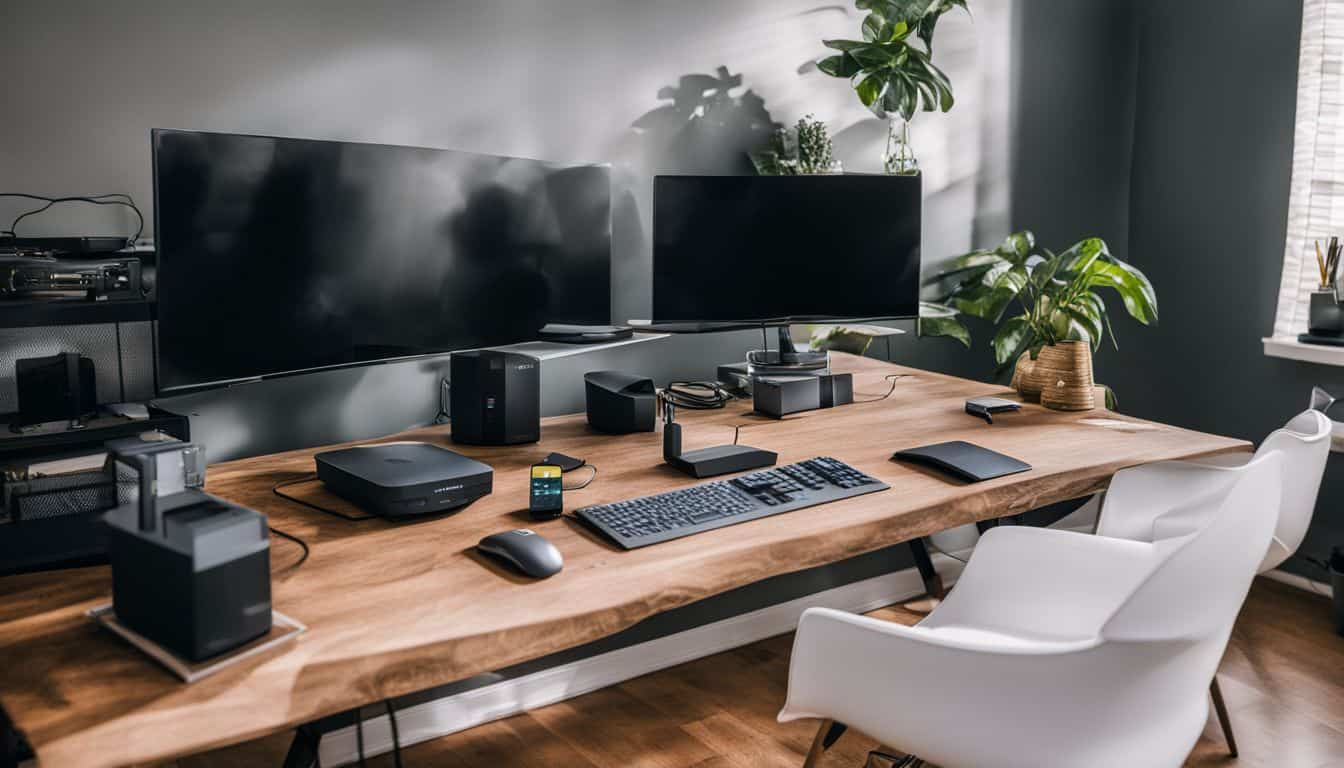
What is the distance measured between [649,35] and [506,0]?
0.40 metres

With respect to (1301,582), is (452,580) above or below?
above

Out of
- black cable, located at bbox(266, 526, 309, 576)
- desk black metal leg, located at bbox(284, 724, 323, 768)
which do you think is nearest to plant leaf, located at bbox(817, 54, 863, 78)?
black cable, located at bbox(266, 526, 309, 576)

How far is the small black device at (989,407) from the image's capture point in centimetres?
236

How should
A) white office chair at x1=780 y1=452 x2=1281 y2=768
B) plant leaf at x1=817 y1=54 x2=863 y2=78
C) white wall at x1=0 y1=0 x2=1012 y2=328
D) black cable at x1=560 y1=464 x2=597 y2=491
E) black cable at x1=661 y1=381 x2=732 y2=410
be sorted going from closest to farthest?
white office chair at x1=780 y1=452 x2=1281 y2=768, black cable at x1=560 y1=464 x2=597 y2=491, white wall at x1=0 y1=0 x2=1012 y2=328, black cable at x1=661 y1=381 x2=732 y2=410, plant leaf at x1=817 y1=54 x2=863 y2=78

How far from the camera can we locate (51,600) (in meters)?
1.31

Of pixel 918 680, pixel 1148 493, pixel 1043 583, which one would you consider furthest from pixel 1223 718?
pixel 918 680

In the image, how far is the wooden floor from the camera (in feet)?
7.65

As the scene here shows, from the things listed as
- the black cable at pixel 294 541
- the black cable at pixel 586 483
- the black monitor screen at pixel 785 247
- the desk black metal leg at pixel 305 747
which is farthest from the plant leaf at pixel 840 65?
the desk black metal leg at pixel 305 747

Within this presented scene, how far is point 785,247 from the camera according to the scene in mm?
2432

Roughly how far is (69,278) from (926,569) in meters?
2.34

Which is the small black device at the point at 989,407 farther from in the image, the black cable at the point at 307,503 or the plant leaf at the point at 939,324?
the black cable at the point at 307,503

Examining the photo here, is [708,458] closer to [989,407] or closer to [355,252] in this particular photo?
[355,252]

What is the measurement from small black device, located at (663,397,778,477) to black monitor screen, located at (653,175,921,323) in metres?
0.51

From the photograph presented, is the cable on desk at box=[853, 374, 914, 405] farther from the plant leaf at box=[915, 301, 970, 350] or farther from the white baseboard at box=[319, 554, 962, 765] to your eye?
the white baseboard at box=[319, 554, 962, 765]
